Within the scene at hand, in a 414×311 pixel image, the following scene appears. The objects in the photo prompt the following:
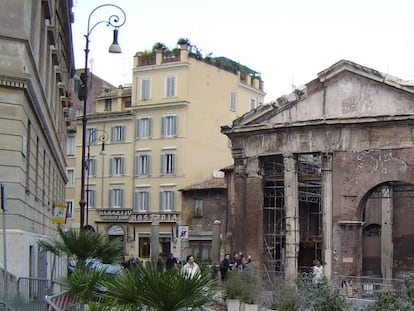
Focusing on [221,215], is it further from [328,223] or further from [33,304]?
[33,304]

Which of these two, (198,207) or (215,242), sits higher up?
(198,207)

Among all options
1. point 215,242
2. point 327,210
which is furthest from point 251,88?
point 327,210

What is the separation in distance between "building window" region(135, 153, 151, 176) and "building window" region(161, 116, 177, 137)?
2141mm

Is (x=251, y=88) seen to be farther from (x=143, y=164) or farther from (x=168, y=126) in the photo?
(x=143, y=164)

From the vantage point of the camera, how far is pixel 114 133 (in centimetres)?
6012

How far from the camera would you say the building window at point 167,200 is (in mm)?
55875

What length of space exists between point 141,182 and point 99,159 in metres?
4.68

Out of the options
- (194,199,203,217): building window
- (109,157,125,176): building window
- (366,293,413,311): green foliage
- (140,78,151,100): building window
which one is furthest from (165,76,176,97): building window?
(366,293,413,311): green foliage

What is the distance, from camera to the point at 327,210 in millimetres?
35469

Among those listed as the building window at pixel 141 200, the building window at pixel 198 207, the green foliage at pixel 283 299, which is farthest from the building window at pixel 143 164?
the green foliage at pixel 283 299

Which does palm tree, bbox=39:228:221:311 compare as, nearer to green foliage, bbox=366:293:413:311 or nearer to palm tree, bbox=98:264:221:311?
palm tree, bbox=98:264:221:311

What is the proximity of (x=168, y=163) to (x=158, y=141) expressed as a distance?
1929mm

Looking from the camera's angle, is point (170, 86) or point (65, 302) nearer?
point (65, 302)

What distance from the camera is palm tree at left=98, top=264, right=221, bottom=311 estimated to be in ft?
31.1
